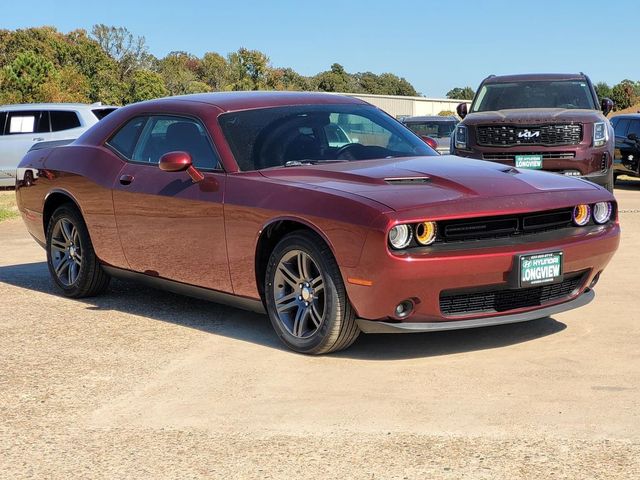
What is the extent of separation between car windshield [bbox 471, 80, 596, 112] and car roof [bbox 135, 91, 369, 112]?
736 centimetres

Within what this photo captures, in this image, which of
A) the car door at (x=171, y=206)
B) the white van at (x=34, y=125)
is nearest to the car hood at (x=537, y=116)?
the car door at (x=171, y=206)

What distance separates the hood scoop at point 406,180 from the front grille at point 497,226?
426 mm

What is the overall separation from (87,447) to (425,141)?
3.97 m

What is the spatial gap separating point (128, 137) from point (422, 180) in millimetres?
2573

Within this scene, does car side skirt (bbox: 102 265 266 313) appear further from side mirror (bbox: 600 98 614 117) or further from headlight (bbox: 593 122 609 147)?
side mirror (bbox: 600 98 614 117)

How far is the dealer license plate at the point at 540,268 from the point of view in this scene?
5.73 meters

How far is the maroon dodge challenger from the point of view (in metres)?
5.61

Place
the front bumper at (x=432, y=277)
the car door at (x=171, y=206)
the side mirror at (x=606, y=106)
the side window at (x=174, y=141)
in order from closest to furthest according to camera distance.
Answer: the front bumper at (x=432, y=277) → the car door at (x=171, y=206) → the side window at (x=174, y=141) → the side mirror at (x=606, y=106)

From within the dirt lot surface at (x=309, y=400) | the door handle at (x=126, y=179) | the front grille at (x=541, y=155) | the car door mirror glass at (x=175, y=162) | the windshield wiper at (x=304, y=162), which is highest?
the car door mirror glass at (x=175, y=162)

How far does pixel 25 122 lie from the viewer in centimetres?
2119

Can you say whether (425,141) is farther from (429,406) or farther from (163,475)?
(163,475)

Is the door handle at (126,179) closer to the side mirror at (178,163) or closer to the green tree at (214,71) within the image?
the side mirror at (178,163)

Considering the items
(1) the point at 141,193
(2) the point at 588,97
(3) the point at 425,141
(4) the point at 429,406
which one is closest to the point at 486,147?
(2) the point at 588,97

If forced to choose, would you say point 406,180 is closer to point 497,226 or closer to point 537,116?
point 497,226
